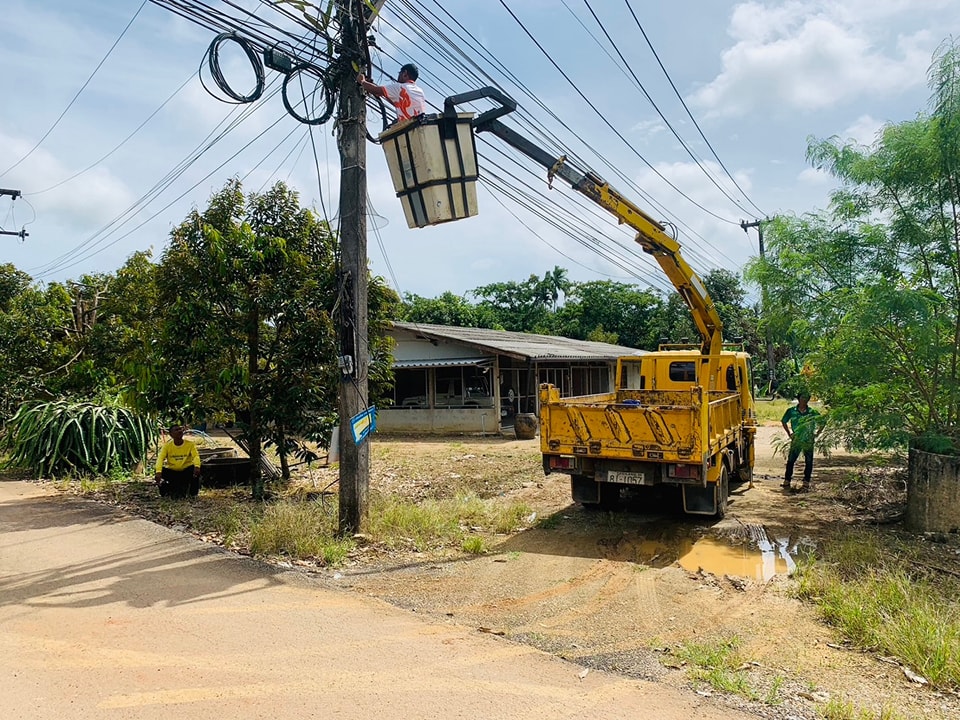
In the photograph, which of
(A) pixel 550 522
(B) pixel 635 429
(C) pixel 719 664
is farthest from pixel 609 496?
(C) pixel 719 664

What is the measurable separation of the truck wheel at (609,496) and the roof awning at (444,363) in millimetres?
11104

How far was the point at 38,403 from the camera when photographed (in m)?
13.5

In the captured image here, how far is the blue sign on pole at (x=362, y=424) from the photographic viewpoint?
766 centimetres

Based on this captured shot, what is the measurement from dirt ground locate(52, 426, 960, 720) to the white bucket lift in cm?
371

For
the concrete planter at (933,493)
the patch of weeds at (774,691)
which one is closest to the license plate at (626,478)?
the concrete planter at (933,493)

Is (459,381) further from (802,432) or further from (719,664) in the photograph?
(719,664)

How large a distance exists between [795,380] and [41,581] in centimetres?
1030

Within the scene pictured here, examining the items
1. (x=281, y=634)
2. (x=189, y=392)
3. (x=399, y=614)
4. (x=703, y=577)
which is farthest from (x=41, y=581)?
(x=703, y=577)

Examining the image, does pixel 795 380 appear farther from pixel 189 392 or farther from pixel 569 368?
pixel 569 368

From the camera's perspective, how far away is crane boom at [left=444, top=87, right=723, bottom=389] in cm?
955

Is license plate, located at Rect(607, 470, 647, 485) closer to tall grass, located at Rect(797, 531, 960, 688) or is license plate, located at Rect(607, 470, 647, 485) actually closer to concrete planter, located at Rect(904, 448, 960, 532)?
tall grass, located at Rect(797, 531, 960, 688)

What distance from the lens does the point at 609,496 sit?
31.6 feet

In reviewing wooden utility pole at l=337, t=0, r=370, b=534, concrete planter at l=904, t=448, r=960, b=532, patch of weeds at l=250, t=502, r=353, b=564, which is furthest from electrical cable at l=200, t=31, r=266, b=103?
concrete planter at l=904, t=448, r=960, b=532

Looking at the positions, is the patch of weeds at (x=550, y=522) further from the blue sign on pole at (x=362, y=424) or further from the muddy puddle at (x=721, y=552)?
the blue sign on pole at (x=362, y=424)
